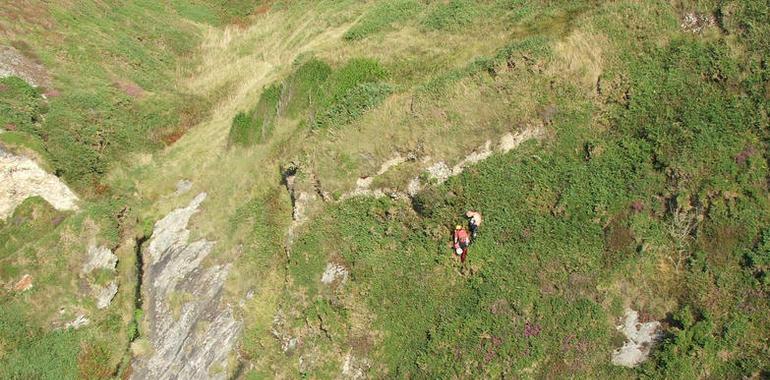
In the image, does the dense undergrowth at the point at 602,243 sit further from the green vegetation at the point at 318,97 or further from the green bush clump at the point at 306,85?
the green bush clump at the point at 306,85

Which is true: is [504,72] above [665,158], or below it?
above

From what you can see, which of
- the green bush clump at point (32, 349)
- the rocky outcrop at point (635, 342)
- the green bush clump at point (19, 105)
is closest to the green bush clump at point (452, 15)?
the rocky outcrop at point (635, 342)

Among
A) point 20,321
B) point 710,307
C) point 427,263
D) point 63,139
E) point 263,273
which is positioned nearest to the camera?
point 710,307

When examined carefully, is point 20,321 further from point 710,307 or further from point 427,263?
point 710,307

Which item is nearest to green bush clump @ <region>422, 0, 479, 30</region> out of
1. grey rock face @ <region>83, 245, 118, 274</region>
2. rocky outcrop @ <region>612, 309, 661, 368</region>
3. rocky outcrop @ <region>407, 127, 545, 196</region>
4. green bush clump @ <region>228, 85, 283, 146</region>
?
green bush clump @ <region>228, 85, 283, 146</region>

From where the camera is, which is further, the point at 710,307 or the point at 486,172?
the point at 486,172

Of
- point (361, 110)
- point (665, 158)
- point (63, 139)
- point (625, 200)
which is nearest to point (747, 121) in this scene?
point (665, 158)
